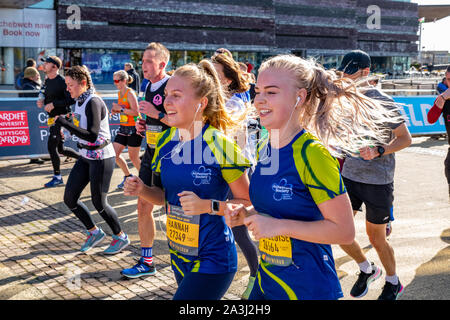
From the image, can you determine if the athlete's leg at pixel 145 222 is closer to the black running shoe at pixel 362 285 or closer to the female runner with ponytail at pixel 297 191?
the black running shoe at pixel 362 285

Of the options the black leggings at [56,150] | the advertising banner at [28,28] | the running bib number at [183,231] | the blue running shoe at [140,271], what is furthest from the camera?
the advertising banner at [28,28]

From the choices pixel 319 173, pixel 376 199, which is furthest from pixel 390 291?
pixel 319 173

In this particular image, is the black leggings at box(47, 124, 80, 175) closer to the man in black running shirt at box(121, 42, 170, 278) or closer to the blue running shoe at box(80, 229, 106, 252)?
the blue running shoe at box(80, 229, 106, 252)

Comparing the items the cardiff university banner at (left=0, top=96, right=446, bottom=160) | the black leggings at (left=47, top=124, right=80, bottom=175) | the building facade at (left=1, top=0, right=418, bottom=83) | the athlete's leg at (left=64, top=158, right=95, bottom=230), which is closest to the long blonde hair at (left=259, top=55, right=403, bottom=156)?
the athlete's leg at (left=64, top=158, right=95, bottom=230)

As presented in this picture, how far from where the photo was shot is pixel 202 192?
9.98 feet

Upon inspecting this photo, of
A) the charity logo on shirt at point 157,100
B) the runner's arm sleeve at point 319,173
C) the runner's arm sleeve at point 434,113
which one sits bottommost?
the runner's arm sleeve at point 319,173

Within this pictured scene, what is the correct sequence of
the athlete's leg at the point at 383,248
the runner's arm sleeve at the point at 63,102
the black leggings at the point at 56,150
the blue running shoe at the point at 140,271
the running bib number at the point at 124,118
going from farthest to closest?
the black leggings at the point at 56,150
the runner's arm sleeve at the point at 63,102
the running bib number at the point at 124,118
the blue running shoe at the point at 140,271
the athlete's leg at the point at 383,248

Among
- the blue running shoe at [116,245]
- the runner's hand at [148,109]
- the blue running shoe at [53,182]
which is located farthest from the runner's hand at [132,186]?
the blue running shoe at [53,182]

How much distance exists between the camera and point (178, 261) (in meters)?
3.10

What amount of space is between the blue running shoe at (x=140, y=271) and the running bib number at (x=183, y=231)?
7.32ft

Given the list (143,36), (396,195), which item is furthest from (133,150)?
Answer: (143,36)

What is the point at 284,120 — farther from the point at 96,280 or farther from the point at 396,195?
the point at 396,195

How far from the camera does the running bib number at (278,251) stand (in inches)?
98.8
